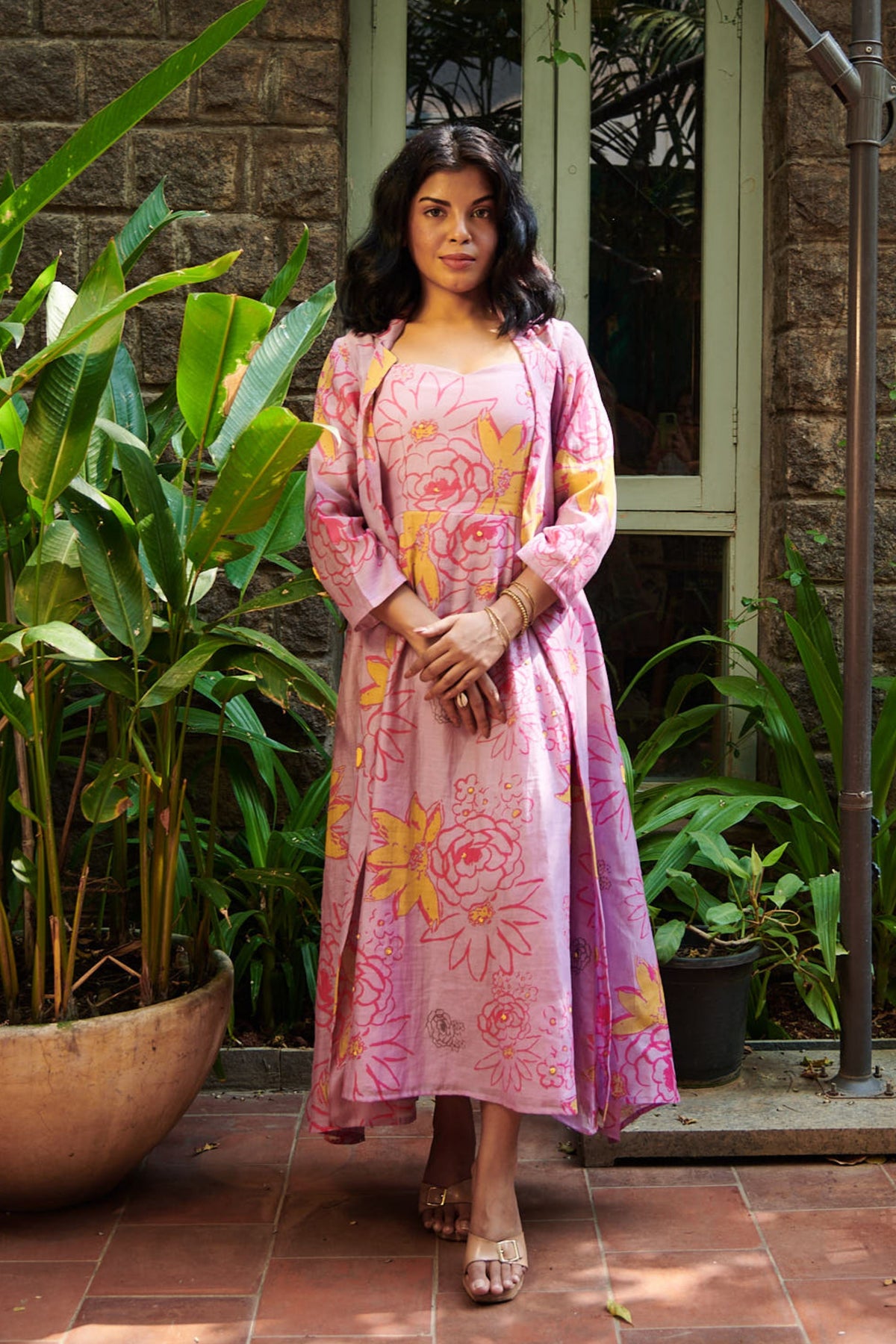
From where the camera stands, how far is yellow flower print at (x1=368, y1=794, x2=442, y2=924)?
7.34ft

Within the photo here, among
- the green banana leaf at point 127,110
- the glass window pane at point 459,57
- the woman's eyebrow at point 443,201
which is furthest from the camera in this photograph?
the glass window pane at point 459,57

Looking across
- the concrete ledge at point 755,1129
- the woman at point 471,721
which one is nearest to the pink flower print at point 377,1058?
the woman at point 471,721

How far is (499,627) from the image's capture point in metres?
2.21

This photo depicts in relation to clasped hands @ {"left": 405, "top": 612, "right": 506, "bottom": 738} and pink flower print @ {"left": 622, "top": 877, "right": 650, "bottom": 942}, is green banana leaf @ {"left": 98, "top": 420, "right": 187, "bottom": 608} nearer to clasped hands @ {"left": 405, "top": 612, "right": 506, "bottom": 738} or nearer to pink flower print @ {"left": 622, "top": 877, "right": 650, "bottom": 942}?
clasped hands @ {"left": 405, "top": 612, "right": 506, "bottom": 738}

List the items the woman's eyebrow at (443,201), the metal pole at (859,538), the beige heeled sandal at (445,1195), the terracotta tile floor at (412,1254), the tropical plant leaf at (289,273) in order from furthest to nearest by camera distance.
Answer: the metal pole at (859,538)
the tropical plant leaf at (289,273)
the beige heeled sandal at (445,1195)
the woman's eyebrow at (443,201)
the terracotta tile floor at (412,1254)

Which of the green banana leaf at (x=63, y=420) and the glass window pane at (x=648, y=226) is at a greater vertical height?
the glass window pane at (x=648, y=226)

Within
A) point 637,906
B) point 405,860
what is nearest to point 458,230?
point 405,860

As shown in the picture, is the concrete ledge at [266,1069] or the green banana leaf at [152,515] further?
the concrete ledge at [266,1069]

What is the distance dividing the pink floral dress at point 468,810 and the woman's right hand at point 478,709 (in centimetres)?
2

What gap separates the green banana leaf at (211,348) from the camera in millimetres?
2145

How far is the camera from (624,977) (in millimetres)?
2367

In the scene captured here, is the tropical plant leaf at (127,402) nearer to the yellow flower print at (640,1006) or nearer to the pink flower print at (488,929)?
the pink flower print at (488,929)

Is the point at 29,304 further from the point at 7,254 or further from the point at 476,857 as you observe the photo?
the point at 476,857

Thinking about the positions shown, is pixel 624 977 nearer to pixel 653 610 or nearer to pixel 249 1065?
pixel 249 1065
